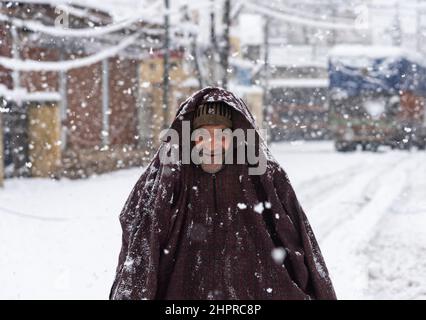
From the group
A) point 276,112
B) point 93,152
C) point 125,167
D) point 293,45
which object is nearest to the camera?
point 93,152

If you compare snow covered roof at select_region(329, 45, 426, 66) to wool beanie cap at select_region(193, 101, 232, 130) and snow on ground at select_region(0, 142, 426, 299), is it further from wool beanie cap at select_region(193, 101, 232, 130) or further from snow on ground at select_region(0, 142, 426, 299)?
wool beanie cap at select_region(193, 101, 232, 130)

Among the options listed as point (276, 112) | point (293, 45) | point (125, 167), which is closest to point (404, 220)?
point (125, 167)

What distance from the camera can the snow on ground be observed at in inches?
267

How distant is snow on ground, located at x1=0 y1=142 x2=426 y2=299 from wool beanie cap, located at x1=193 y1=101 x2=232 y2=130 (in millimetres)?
3681

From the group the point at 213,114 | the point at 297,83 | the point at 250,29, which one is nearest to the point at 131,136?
the point at 213,114

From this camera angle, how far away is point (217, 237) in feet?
9.28

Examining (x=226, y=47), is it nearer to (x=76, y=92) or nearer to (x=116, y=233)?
(x=76, y=92)

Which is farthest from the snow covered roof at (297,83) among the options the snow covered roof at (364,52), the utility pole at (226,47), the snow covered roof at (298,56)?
the utility pole at (226,47)

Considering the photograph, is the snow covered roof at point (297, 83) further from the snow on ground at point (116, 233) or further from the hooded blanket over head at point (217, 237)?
the hooded blanket over head at point (217, 237)

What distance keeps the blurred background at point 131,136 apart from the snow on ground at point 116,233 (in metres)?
0.03

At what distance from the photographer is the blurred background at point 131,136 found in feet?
26.0

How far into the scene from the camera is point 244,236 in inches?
112
